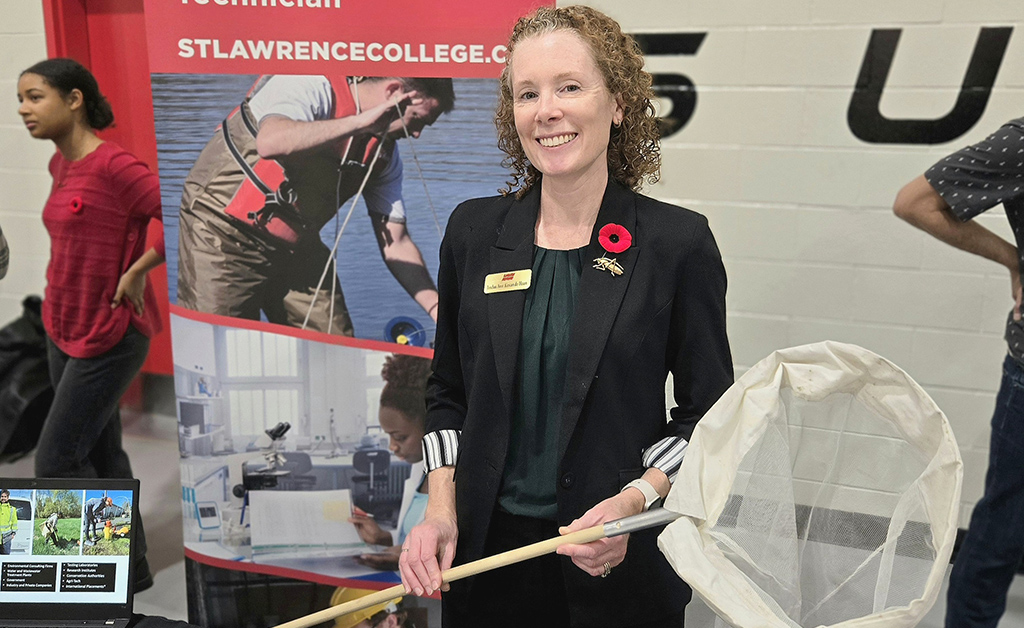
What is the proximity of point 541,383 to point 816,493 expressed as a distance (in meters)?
0.47

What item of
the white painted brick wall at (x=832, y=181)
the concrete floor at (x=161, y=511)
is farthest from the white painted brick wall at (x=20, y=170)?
the white painted brick wall at (x=832, y=181)

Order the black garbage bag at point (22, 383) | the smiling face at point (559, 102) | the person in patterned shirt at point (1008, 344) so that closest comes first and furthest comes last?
the smiling face at point (559, 102), the person in patterned shirt at point (1008, 344), the black garbage bag at point (22, 383)

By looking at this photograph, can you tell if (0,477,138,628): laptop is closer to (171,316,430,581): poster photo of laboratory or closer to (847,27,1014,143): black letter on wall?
(171,316,430,581): poster photo of laboratory

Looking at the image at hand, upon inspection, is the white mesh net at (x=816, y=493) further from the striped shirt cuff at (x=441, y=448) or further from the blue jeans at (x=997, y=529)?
the blue jeans at (x=997, y=529)

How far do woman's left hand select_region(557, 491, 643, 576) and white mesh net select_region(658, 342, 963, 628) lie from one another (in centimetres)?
10


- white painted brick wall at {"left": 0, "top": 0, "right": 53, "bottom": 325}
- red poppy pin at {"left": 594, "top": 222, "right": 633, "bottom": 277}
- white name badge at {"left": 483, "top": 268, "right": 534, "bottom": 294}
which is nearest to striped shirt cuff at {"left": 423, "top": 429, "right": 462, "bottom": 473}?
white name badge at {"left": 483, "top": 268, "right": 534, "bottom": 294}

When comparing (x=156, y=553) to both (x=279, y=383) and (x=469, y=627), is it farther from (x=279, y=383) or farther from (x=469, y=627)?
(x=469, y=627)

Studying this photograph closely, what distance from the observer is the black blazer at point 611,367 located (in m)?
1.41

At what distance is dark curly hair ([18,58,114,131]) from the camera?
9.09 feet

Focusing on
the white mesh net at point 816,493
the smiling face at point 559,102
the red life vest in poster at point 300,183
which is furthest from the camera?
the red life vest in poster at point 300,183

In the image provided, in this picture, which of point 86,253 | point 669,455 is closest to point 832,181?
point 669,455

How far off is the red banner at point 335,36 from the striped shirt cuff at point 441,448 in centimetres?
85

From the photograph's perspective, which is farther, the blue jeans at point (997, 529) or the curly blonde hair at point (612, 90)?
the blue jeans at point (997, 529)

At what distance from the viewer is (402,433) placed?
7.41ft
